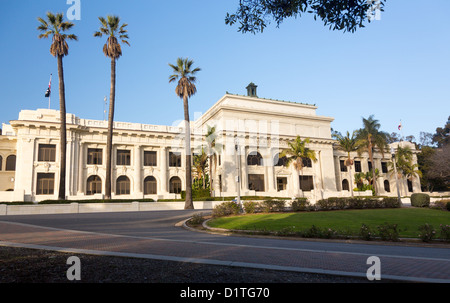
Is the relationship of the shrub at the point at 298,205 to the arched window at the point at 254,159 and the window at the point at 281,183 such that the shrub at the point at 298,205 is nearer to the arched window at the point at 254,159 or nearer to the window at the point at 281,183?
the arched window at the point at 254,159

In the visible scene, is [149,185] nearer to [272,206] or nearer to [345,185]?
[272,206]

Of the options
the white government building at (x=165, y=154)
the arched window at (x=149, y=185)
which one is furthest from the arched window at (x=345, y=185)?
the arched window at (x=149, y=185)

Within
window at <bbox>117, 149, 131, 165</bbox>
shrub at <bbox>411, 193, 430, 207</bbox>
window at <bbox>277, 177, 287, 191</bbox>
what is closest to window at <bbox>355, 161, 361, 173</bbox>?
window at <bbox>277, 177, 287, 191</bbox>

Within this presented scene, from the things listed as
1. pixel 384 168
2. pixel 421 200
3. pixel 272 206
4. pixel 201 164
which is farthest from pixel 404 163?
pixel 272 206

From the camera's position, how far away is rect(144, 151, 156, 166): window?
45.9 m

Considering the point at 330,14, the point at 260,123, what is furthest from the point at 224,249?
the point at 260,123

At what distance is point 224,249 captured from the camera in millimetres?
9164

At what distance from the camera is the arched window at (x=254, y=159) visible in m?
48.1

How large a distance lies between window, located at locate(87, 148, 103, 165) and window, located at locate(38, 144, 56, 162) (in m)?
4.51

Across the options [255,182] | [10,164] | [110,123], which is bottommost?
[255,182]

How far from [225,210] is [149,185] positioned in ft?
82.2

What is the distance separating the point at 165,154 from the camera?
46.6m

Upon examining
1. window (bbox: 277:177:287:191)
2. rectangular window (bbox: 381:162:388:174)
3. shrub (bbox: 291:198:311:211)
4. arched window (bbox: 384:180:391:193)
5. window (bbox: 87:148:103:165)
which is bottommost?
shrub (bbox: 291:198:311:211)

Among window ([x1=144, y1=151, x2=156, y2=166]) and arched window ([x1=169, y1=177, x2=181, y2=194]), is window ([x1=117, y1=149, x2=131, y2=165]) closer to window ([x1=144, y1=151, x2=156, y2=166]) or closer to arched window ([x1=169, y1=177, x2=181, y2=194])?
window ([x1=144, y1=151, x2=156, y2=166])
